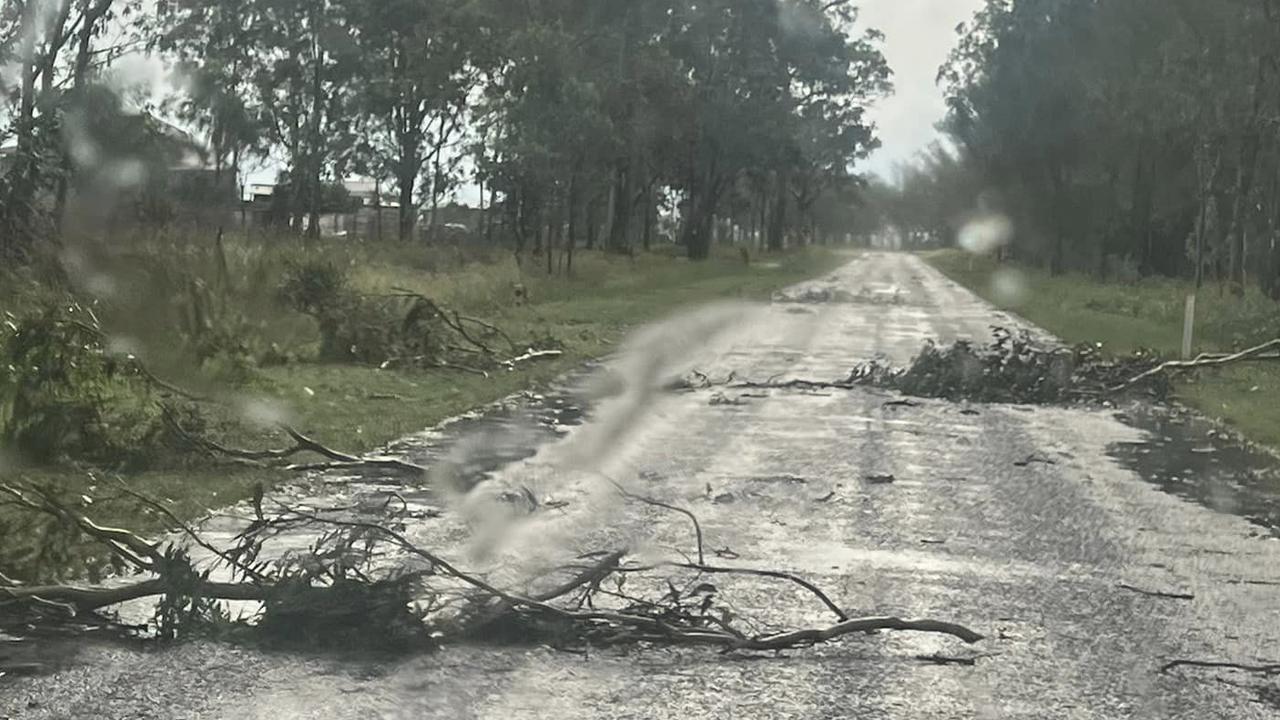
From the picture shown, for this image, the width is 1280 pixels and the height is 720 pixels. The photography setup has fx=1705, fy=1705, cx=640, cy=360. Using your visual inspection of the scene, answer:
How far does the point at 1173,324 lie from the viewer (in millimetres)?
37219

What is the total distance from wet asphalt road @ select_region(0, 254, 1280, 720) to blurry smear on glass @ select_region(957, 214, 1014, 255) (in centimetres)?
6641

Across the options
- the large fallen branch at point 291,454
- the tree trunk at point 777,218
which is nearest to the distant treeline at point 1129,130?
the tree trunk at point 777,218

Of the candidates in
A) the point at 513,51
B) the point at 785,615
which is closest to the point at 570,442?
the point at 785,615

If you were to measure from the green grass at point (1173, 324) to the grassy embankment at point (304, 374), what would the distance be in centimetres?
821

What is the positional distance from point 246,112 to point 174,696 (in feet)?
229

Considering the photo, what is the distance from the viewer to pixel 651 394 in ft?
66.8

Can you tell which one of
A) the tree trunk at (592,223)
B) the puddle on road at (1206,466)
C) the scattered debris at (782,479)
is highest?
the tree trunk at (592,223)

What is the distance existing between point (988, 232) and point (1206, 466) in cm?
8031

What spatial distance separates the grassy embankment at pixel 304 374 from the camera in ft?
38.5

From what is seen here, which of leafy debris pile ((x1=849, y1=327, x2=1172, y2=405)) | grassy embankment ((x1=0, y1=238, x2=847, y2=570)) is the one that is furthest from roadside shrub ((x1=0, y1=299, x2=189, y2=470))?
leafy debris pile ((x1=849, y1=327, x2=1172, y2=405))

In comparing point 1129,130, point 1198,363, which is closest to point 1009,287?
point 1129,130

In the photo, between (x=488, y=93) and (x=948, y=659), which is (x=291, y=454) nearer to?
(x=948, y=659)

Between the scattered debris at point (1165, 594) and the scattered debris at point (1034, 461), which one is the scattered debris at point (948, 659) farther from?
the scattered debris at point (1034, 461)

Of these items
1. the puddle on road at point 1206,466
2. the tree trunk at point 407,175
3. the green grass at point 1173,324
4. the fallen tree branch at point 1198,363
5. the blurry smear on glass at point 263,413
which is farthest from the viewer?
the tree trunk at point 407,175
